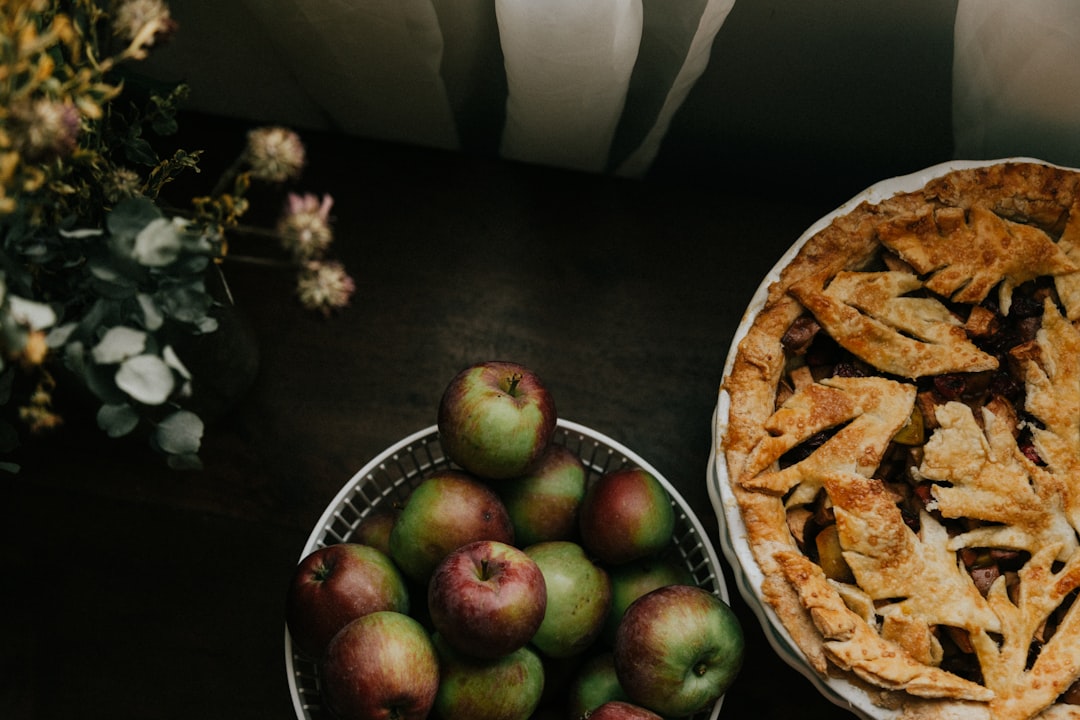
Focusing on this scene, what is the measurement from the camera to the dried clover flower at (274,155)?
623mm

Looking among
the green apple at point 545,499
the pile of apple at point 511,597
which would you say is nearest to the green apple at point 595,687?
the pile of apple at point 511,597

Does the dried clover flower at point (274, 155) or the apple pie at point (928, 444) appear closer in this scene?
the dried clover flower at point (274, 155)

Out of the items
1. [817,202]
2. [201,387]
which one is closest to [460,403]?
[201,387]

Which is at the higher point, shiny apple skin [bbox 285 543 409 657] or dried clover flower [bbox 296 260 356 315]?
dried clover flower [bbox 296 260 356 315]

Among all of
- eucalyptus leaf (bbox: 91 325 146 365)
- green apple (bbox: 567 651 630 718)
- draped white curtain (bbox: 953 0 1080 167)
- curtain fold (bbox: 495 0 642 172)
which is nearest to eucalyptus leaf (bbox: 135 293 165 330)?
eucalyptus leaf (bbox: 91 325 146 365)

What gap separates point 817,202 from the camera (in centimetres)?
118

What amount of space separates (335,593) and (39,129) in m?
0.46

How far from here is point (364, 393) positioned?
3.69 feet

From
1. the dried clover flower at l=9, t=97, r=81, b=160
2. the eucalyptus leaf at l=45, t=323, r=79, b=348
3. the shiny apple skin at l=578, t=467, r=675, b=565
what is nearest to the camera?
the dried clover flower at l=9, t=97, r=81, b=160

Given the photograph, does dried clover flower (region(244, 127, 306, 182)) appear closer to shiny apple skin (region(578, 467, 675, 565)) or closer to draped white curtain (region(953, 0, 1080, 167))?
shiny apple skin (region(578, 467, 675, 565))

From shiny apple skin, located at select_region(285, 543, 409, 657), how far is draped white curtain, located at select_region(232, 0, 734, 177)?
1.56 ft

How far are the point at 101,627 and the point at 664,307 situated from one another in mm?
724

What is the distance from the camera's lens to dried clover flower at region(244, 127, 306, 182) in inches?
24.5

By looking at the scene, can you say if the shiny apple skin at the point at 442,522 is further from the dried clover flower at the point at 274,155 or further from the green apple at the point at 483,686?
the dried clover flower at the point at 274,155
